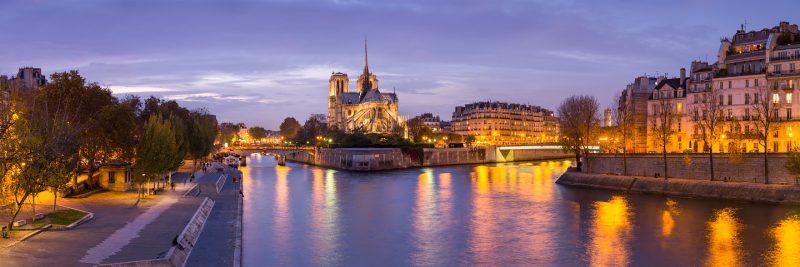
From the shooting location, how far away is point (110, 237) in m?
24.2

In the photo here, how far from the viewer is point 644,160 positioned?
182 feet

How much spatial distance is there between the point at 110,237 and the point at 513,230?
1890cm

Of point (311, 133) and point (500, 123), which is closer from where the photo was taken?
point (311, 133)

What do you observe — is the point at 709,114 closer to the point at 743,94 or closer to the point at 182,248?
the point at 743,94

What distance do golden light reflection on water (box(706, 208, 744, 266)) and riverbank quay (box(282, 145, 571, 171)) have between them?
189 ft

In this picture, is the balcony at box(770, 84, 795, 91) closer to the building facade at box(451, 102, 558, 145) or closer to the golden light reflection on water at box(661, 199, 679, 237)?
the golden light reflection on water at box(661, 199, 679, 237)

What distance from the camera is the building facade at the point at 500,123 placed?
162375 millimetres

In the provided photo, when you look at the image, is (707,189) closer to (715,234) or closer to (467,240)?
(715,234)

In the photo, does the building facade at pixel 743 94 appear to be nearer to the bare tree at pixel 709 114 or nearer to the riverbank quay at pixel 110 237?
the bare tree at pixel 709 114

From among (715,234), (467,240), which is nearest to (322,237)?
(467,240)

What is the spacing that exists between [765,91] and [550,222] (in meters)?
30.2

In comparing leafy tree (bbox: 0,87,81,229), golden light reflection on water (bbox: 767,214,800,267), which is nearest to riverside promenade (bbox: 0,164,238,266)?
leafy tree (bbox: 0,87,81,229)

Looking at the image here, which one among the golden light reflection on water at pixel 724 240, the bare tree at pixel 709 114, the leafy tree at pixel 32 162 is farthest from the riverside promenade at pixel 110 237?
the bare tree at pixel 709 114

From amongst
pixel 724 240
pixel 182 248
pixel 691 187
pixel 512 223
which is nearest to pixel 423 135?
pixel 691 187
